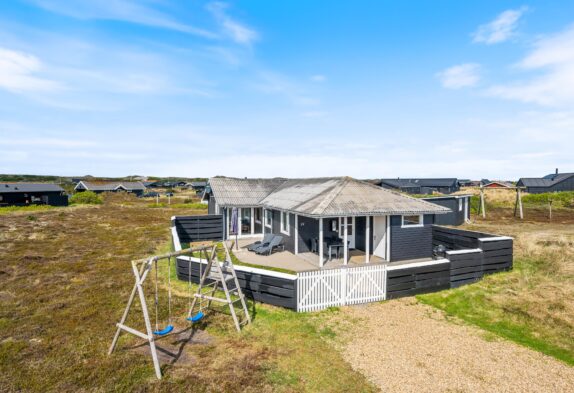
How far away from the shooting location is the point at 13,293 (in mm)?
11766

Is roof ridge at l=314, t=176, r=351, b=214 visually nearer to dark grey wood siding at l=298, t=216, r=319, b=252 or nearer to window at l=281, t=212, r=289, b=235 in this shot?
dark grey wood siding at l=298, t=216, r=319, b=252

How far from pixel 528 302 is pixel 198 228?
18036 mm

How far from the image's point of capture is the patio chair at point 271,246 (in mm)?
16797

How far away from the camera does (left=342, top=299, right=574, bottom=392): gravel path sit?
6.39 metres

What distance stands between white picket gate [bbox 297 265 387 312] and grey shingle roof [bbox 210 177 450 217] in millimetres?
3353

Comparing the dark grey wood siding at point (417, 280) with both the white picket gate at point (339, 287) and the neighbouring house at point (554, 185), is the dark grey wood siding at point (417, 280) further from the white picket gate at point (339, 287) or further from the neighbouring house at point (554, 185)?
the neighbouring house at point (554, 185)

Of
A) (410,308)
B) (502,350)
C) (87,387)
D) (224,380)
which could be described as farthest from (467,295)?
(87,387)

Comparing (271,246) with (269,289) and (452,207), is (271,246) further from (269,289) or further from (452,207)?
(452,207)

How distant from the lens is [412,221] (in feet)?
52.0

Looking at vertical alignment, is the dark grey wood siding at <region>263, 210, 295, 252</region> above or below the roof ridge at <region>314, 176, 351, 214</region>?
below

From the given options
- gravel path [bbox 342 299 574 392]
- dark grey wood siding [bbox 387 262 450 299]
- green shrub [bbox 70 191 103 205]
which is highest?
green shrub [bbox 70 191 103 205]

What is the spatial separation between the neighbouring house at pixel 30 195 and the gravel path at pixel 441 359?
5476 centimetres

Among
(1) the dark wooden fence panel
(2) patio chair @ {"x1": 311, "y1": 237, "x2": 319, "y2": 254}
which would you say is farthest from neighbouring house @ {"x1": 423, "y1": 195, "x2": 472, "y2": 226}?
(1) the dark wooden fence panel

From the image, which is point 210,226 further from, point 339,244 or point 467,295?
point 467,295
